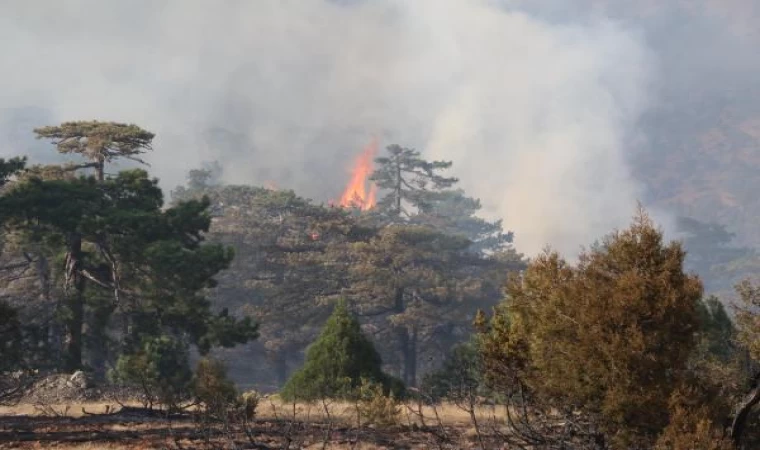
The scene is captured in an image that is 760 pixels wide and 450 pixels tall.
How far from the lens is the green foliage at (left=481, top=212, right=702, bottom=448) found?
11.1 metres

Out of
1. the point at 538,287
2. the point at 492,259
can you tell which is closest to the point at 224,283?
the point at 492,259

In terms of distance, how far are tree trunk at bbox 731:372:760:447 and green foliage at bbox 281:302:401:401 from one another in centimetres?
1328

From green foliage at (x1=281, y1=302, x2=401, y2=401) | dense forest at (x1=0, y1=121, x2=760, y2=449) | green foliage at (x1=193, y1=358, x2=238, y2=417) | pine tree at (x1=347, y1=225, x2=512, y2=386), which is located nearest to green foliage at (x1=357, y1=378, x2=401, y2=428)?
dense forest at (x1=0, y1=121, x2=760, y2=449)

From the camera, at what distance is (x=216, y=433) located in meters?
16.7

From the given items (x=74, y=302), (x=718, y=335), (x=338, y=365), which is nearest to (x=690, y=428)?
(x=718, y=335)

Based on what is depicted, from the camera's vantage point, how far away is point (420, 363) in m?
70.9

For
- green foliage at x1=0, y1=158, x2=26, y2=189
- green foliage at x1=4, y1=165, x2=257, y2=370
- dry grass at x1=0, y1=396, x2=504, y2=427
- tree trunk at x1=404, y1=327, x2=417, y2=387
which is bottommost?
dry grass at x1=0, y1=396, x2=504, y2=427

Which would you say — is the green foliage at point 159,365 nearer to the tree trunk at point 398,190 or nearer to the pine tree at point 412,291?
the pine tree at point 412,291

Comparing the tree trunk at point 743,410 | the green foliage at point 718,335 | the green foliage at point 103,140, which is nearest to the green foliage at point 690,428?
the tree trunk at point 743,410

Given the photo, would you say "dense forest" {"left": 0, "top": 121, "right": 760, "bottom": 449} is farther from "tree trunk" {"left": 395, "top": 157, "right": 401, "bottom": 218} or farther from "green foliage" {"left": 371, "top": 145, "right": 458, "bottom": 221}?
"green foliage" {"left": 371, "top": 145, "right": 458, "bottom": 221}

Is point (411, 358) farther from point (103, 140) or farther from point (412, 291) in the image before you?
point (103, 140)

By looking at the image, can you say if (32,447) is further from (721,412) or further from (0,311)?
(721,412)

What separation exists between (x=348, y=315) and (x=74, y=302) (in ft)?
49.7

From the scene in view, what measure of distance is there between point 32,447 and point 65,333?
76.4 feet
